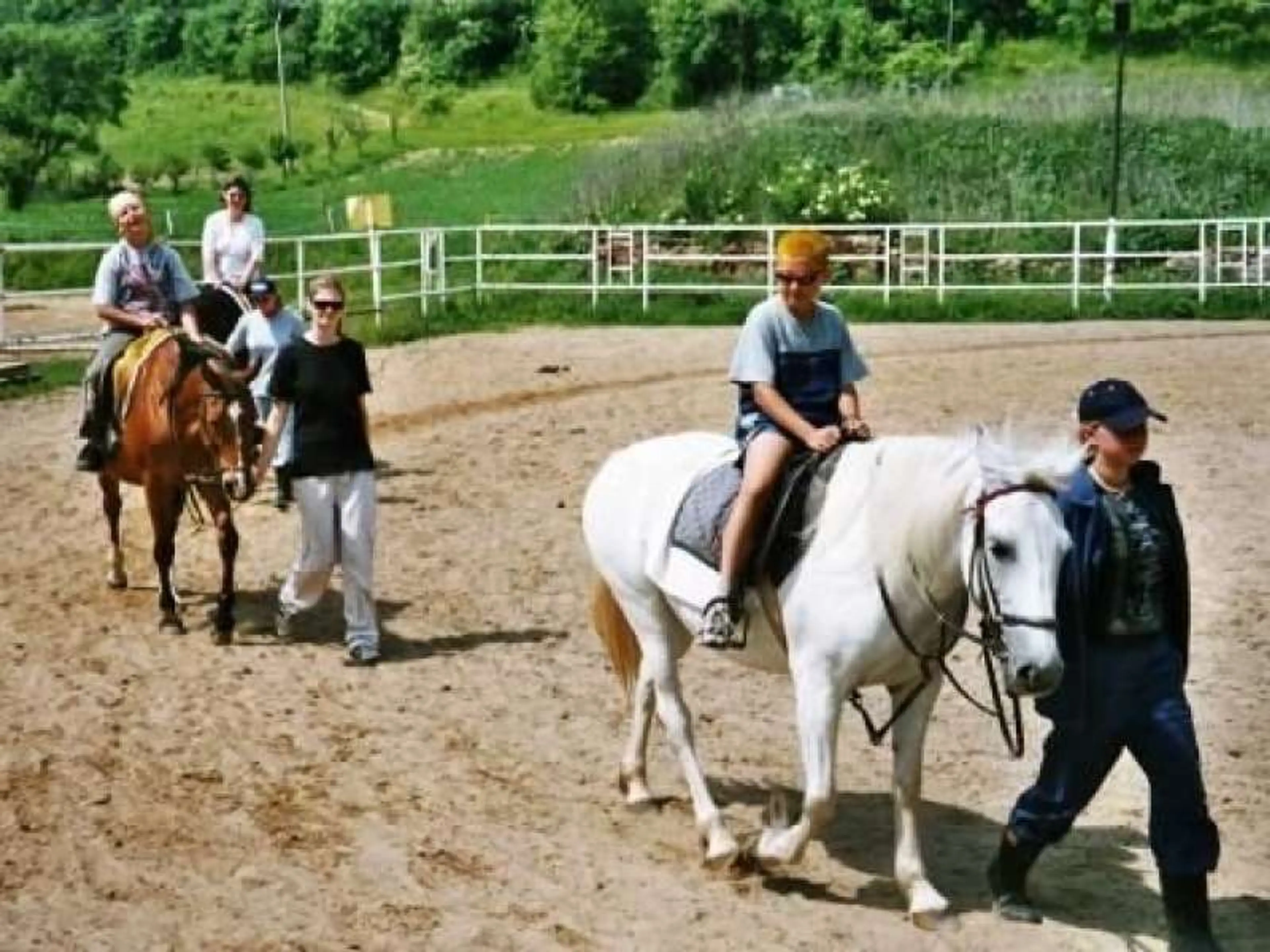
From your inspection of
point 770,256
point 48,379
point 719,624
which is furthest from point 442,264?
point 719,624

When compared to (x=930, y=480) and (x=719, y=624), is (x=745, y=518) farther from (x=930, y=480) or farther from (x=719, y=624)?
(x=930, y=480)

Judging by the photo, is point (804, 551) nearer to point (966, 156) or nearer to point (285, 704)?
point (285, 704)

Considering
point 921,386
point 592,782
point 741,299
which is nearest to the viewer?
point 592,782

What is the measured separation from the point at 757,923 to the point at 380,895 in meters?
1.22

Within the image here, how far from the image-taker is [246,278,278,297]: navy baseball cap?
40.4 feet

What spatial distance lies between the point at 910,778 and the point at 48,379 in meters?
15.4

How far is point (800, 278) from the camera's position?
643 centimetres

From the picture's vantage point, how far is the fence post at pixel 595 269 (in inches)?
1054

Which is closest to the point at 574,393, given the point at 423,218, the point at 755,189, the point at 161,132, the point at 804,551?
the point at 804,551

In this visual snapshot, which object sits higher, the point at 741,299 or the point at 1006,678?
the point at 1006,678

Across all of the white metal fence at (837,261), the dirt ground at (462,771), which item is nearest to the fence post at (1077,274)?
the white metal fence at (837,261)

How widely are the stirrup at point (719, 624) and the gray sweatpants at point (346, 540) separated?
326 centimetres

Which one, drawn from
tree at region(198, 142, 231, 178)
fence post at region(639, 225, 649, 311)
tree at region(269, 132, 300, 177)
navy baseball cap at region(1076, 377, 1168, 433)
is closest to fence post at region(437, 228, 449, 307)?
fence post at region(639, 225, 649, 311)

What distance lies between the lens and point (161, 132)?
9962 centimetres
